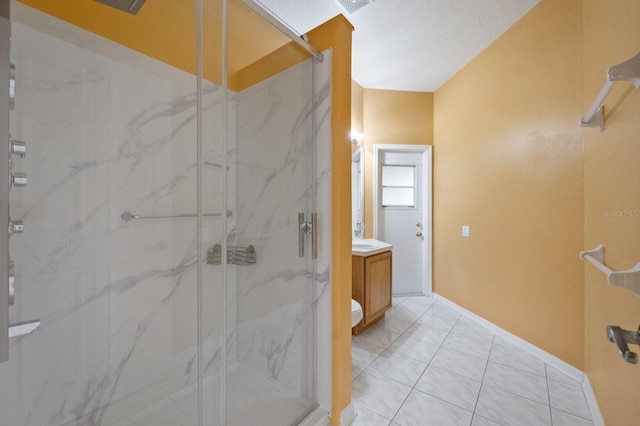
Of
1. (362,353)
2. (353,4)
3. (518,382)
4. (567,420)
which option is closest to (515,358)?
(518,382)

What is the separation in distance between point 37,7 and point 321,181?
1398 mm

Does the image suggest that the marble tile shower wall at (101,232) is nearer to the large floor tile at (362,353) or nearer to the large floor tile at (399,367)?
the large floor tile at (362,353)

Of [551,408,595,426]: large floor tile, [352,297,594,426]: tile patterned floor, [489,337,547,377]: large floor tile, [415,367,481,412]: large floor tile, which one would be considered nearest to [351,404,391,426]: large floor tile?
[352,297,594,426]: tile patterned floor

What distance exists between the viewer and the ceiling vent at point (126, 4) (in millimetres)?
1168

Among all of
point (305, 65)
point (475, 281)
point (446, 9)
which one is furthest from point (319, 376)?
point (446, 9)

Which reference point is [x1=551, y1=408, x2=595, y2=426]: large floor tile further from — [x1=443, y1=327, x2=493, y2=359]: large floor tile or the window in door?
the window in door

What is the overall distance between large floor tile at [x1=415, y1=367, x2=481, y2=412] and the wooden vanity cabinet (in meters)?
0.68

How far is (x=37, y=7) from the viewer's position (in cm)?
108

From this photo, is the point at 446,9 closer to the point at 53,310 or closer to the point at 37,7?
the point at 37,7

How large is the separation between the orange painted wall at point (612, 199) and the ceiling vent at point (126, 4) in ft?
6.78

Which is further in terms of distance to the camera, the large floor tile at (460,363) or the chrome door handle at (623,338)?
the large floor tile at (460,363)

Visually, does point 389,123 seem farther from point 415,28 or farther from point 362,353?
point 362,353

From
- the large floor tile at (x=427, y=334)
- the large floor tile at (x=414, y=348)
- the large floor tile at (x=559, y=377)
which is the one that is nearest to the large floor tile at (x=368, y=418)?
the large floor tile at (x=414, y=348)

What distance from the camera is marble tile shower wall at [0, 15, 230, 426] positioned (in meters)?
1.07
